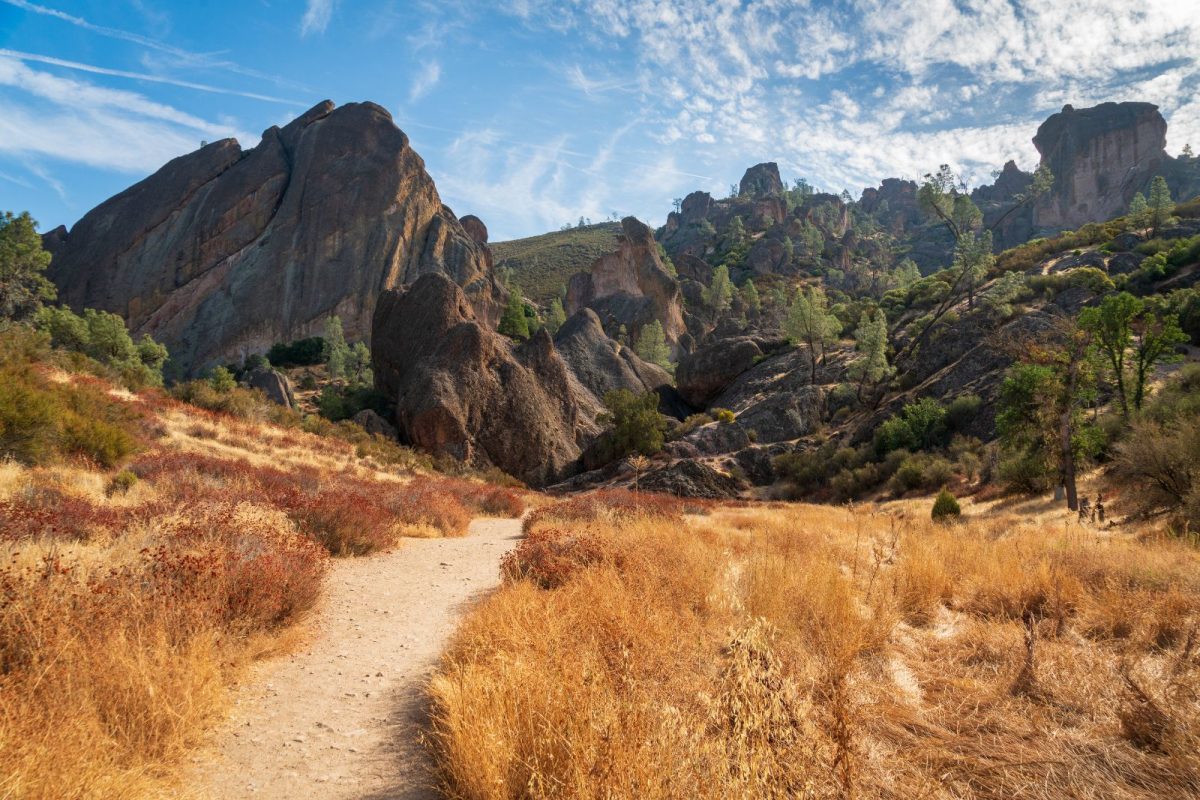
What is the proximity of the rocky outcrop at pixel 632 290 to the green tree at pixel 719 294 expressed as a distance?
6.65m

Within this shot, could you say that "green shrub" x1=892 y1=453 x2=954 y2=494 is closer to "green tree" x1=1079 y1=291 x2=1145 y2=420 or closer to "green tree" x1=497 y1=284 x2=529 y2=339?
"green tree" x1=1079 y1=291 x2=1145 y2=420

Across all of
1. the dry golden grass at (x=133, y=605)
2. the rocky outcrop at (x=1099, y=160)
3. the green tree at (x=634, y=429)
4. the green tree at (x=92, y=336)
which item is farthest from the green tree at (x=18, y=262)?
the rocky outcrop at (x=1099, y=160)

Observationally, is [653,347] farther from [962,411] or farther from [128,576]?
[128,576]

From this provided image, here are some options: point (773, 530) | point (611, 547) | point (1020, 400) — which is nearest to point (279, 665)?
point (611, 547)

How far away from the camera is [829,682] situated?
3.76 metres

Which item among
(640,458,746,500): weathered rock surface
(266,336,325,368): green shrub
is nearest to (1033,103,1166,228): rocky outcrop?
(640,458,746,500): weathered rock surface

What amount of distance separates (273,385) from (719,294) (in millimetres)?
61070

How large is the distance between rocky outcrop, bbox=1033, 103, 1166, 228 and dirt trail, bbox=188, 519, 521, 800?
163 meters

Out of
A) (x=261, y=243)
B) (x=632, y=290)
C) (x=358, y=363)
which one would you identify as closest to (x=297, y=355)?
(x=358, y=363)

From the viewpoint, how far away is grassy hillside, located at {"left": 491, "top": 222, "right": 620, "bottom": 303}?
345 ft

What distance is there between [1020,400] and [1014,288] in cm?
2424

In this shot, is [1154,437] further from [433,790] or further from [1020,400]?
[433,790]

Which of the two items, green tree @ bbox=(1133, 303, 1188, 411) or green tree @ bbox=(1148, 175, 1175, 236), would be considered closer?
green tree @ bbox=(1133, 303, 1188, 411)

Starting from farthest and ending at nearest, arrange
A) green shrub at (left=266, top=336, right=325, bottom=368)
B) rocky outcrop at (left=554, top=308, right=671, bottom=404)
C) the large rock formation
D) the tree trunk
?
the large rock formation → green shrub at (left=266, top=336, right=325, bottom=368) → rocky outcrop at (left=554, top=308, right=671, bottom=404) → the tree trunk
